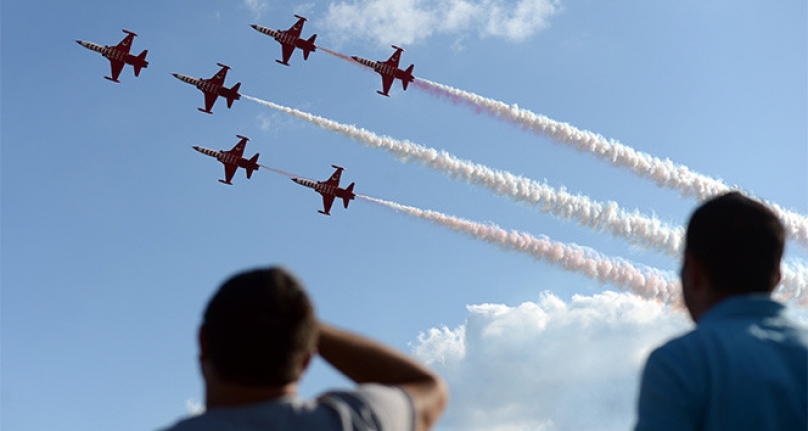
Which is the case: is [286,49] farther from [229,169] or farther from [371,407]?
[371,407]

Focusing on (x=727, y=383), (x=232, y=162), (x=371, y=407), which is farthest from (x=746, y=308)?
(x=232, y=162)

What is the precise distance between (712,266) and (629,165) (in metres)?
76.1

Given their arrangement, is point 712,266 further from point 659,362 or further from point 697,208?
point 659,362

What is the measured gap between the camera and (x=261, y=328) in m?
5.47

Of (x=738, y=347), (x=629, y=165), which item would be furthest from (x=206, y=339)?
(x=629, y=165)

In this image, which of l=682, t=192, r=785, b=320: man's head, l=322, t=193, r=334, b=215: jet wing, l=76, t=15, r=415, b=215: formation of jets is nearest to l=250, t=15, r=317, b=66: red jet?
l=76, t=15, r=415, b=215: formation of jets

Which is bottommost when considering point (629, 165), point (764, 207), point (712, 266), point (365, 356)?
point (365, 356)

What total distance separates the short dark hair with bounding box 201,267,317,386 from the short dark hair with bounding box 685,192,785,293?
3.08m

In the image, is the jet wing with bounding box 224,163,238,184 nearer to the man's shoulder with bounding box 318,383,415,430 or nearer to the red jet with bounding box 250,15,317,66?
the red jet with bounding box 250,15,317,66

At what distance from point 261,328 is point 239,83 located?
91.0 m

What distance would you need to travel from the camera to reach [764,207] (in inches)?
270

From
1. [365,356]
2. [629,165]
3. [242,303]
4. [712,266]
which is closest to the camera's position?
[242,303]

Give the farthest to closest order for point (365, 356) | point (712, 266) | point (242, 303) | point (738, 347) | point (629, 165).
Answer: point (629, 165)
point (712, 266)
point (738, 347)
point (365, 356)
point (242, 303)

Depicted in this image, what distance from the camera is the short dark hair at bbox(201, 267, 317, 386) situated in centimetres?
550
